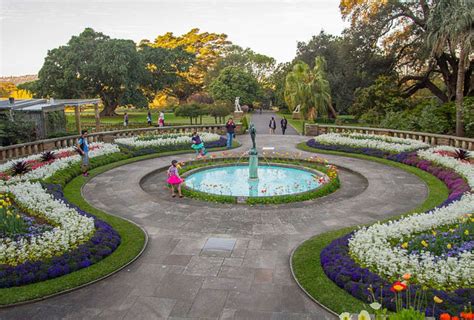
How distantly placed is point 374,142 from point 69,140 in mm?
17914

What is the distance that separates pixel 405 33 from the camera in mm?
34219

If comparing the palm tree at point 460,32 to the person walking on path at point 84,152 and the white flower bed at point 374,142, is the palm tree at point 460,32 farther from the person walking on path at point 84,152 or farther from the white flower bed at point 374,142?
the person walking on path at point 84,152

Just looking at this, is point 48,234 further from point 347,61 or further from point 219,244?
point 347,61

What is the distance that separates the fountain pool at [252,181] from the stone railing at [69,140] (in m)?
9.06

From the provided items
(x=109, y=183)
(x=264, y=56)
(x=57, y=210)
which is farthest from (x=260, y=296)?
(x=264, y=56)

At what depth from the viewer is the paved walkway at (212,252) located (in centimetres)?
672

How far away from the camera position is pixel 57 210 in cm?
1048

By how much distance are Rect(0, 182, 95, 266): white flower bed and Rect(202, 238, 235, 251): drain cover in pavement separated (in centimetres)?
291

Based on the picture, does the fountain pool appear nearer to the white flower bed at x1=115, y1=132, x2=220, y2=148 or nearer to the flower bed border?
the flower bed border

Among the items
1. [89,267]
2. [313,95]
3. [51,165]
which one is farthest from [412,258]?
[313,95]

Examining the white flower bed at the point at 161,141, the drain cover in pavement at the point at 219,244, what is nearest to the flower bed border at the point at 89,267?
the drain cover in pavement at the point at 219,244

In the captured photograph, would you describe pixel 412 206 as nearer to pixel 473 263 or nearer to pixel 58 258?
pixel 473 263

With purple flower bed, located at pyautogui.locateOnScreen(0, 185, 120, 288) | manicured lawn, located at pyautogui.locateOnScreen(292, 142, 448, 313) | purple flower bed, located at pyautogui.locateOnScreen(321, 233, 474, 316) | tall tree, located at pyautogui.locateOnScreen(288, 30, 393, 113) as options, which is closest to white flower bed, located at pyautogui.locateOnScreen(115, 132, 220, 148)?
purple flower bed, located at pyautogui.locateOnScreen(0, 185, 120, 288)

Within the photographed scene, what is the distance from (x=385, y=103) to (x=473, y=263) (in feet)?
96.9
